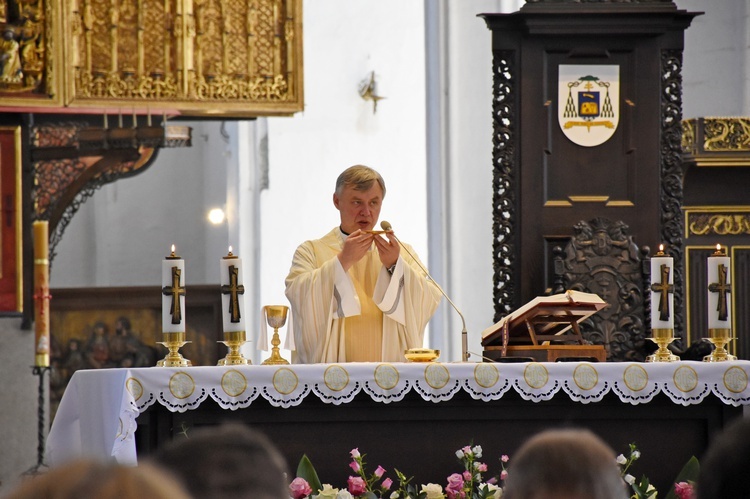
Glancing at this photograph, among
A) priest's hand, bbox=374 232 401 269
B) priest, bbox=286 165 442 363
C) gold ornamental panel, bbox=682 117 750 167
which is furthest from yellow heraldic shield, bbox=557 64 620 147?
gold ornamental panel, bbox=682 117 750 167

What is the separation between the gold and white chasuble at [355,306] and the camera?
Answer: 555 cm

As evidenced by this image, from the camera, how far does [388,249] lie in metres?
5.37

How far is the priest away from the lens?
5.54 metres

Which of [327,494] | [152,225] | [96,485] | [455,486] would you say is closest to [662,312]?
[455,486]

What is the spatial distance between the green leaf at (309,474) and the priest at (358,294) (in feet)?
3.20

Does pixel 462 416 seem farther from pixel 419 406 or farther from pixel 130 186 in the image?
A: pixel 130 186

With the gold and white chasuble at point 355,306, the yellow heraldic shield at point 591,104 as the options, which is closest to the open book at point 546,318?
the gold and white chasuble at point 355,306

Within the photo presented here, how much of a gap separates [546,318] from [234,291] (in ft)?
4.06

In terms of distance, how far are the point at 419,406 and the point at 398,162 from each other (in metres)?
7.16

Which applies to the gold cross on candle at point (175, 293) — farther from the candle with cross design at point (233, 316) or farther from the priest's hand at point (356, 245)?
the priest's hand at point (356, 245)

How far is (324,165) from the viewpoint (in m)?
12.2

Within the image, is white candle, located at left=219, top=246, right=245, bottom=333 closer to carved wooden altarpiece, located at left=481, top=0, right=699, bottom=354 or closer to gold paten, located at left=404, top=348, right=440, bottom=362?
gold paten, located at left=404, top=348, right=440, bottom=362

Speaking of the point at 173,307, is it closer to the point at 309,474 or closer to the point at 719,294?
the point at 309,474

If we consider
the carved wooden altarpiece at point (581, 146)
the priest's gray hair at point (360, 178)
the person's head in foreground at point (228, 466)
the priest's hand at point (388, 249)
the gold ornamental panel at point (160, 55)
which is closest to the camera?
the person's head in foreground at point (228, 466)
